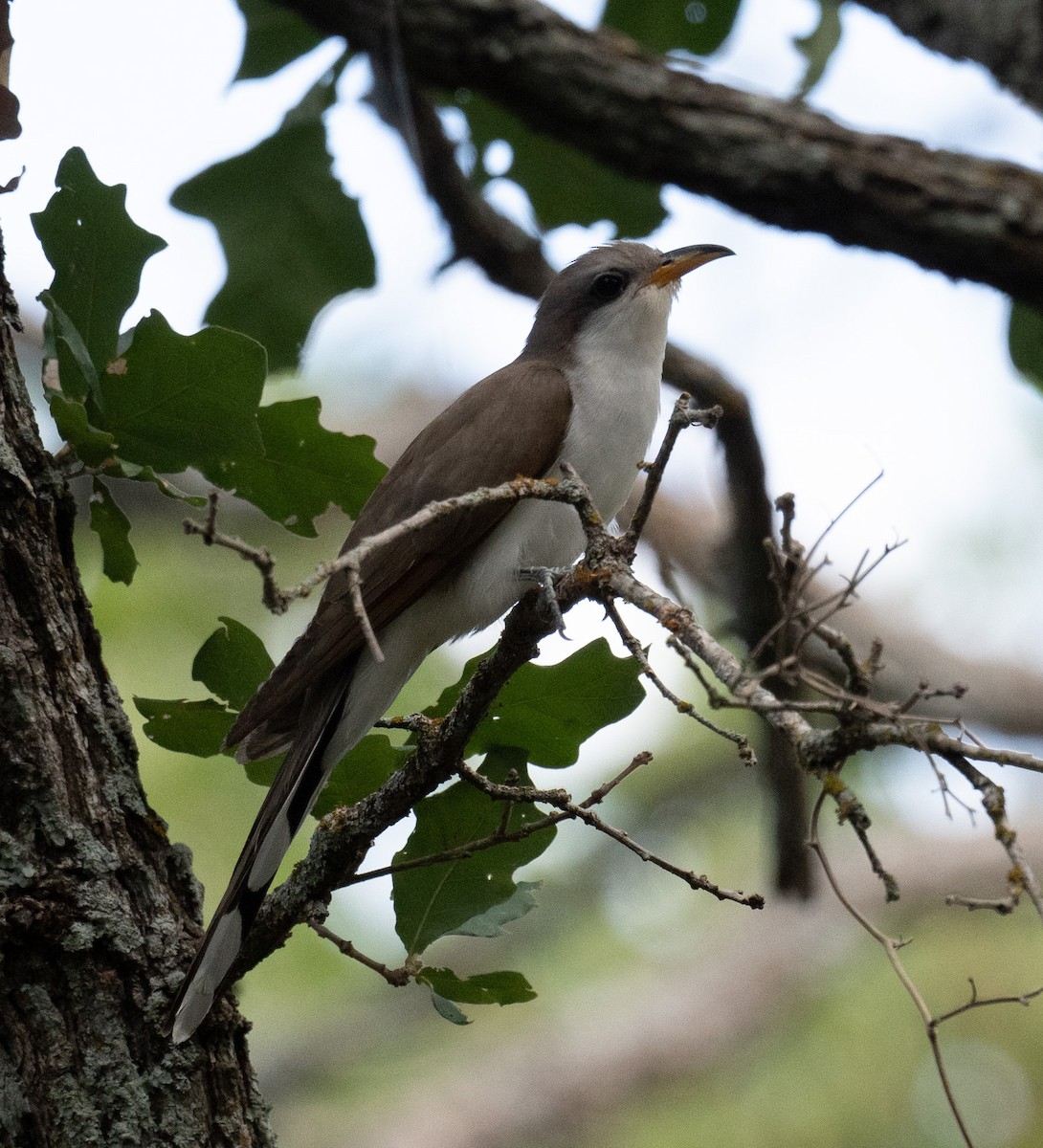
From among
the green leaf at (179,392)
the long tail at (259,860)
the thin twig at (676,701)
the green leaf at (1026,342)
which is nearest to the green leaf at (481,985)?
the long tail at (259,860)

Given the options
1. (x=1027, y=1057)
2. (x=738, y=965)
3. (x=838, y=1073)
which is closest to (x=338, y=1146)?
(x=738, y=965)

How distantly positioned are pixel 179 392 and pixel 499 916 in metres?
1.25

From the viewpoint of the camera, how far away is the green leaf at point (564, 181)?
4855 millimetres

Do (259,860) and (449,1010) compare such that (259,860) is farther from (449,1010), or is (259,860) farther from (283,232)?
(283,232)

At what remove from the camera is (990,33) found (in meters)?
4.28

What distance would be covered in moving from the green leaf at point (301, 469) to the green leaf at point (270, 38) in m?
2.07

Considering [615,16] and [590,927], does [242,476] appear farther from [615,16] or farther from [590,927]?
[590,927]

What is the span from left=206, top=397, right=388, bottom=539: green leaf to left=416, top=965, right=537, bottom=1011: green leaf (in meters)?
1.03

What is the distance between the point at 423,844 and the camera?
2.68 meters

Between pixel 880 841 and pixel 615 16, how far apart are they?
636 cm

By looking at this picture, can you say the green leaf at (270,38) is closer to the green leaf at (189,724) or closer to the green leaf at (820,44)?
the green leaf at (820,44)

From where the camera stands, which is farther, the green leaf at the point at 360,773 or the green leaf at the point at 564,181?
the green leaf at the point at 564,181

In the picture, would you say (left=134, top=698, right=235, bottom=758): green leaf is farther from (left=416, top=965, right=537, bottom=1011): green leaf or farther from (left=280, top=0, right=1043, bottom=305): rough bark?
(left=280, top=0, right=1043, bottom=305): rough bark

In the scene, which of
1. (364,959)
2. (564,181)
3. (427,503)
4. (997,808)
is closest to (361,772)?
(364,959)
